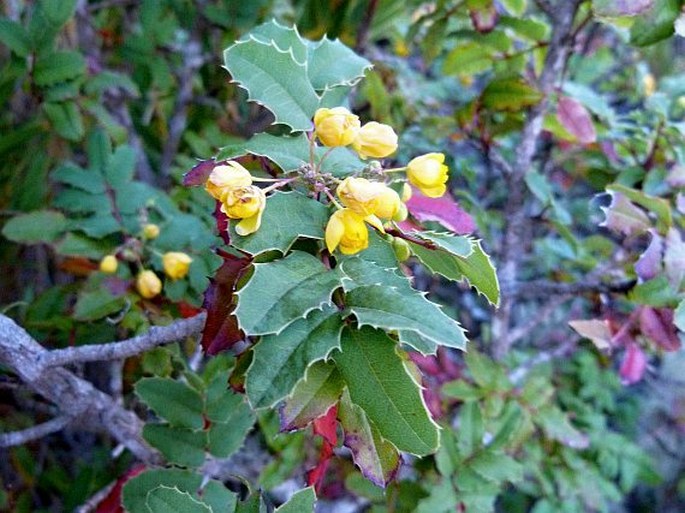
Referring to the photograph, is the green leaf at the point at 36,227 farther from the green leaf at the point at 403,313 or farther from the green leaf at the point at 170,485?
the green leaf at the point at 403,313

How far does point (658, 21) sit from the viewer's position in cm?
92

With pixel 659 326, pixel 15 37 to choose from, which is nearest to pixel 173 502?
pixel 659 326

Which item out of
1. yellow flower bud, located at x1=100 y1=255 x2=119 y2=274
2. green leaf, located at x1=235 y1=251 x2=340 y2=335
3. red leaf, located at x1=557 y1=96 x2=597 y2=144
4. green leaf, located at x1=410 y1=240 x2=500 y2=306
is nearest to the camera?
green leaf, located at x1=235 y1=251 x2=340 y2=335

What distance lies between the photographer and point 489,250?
4.54 feet

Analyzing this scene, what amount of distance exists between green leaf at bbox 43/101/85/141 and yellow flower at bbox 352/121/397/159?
66cm

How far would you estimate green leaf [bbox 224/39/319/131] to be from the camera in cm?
74

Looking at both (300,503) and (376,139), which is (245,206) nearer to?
(376,139)

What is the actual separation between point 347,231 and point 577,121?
0.66 meters

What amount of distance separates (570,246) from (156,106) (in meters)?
0.99

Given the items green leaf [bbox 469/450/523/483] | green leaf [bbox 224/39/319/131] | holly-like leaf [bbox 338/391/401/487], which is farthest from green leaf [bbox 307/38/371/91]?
green leaf [bbox 469/450/523/483]

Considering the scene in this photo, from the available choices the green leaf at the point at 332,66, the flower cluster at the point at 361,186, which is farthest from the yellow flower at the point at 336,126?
the green leaf at the point at 332,66

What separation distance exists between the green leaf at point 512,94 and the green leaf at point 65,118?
710 millimetres

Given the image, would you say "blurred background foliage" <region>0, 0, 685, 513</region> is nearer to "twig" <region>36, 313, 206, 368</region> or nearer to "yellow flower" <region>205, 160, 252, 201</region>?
"twig" <region>36, 313, 206, 368</region>

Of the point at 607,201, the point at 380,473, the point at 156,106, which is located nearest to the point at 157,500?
the point at 380,473
